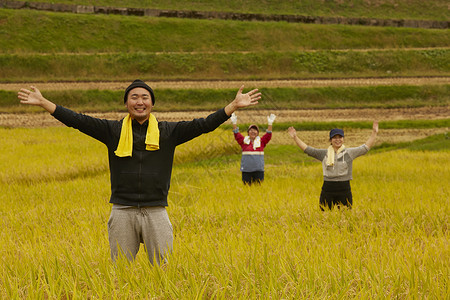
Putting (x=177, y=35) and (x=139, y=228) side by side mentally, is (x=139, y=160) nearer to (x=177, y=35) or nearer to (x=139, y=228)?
(x=139, y=228)

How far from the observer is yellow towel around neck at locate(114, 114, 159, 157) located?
3773mm

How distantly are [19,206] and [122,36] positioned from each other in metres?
28.7

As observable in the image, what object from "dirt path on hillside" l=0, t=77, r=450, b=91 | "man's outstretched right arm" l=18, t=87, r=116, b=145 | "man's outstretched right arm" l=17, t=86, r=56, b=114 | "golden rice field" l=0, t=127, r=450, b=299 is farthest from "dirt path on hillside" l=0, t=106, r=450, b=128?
"man's outstretched right arm" l=17, t=86, r=56, b=114

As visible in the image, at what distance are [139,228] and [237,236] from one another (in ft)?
4.52

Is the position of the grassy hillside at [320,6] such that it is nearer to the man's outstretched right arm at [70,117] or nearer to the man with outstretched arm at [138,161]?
the man's outstretched right arm at [70,117]

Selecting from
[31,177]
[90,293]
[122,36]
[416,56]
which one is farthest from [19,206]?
[416,56]

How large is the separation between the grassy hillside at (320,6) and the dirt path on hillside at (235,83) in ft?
47.4

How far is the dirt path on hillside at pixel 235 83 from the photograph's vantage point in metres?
27.5

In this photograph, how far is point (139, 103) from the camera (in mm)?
3799

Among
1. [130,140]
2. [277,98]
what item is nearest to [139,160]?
[130,140]

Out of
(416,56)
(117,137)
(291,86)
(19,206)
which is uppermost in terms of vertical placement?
(416,56)

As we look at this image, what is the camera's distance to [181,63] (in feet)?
106

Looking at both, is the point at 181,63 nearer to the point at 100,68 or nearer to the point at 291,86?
the point at 100,68

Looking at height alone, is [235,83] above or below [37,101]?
above
